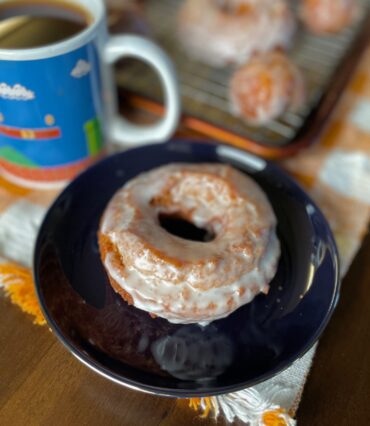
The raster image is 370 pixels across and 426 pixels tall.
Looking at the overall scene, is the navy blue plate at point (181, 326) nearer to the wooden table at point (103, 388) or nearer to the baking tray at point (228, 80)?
the wooden table at point (103, 388)

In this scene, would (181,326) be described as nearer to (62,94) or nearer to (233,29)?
(62,94)

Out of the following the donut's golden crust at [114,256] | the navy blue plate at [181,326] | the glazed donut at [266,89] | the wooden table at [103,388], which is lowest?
the wooden table at [103,388]

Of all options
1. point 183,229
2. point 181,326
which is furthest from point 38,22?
point 181,326

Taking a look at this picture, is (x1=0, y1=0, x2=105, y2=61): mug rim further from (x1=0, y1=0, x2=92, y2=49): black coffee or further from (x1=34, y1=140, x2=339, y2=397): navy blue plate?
(x1=34, y1=140, x2=339, y2=397): navy blue plate

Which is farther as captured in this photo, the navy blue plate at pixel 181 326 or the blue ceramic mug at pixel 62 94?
the blue ceramic mug at pixel 62 94

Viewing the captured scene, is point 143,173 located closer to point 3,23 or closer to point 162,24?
point 3,23

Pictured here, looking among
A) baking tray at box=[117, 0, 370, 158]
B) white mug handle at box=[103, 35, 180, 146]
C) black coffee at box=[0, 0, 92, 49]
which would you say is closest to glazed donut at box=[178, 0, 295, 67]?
baking tray at box=[117, 0, 370, 158]

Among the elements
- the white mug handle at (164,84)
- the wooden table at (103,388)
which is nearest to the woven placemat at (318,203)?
the wooden table at (103,388)
